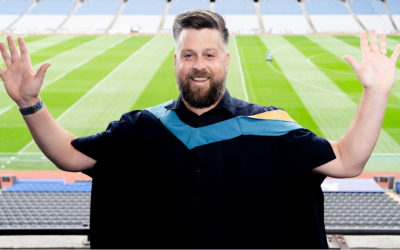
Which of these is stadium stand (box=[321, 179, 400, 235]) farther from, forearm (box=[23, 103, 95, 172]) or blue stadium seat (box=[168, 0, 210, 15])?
blue stadium seat (box=[168, 0, 210, 15])

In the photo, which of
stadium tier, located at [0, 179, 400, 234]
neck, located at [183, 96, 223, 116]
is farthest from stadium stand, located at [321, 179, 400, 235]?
neck, located at [183, 96, 223, 116]

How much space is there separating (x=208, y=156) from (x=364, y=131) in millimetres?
870

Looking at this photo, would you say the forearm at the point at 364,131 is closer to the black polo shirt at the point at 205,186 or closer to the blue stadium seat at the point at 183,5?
the black polo shirt at the point at 205,186

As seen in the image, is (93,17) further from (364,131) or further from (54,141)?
(364,131)

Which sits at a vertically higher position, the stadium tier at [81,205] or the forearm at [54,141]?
the forearm at [54,141]

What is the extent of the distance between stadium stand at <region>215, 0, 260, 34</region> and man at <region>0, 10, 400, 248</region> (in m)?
37.1

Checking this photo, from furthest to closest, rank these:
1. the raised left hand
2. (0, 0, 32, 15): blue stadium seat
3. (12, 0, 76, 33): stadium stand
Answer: (0, 0, 32, 15): blue stadium seat
(12, 0, 76, 33): stadium stand
the raised left hand

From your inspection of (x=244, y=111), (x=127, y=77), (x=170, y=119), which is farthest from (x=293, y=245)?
(x=127, y=77)

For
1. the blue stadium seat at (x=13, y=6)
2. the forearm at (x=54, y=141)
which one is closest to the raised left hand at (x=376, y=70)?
the forearm at (x=54, y=141)

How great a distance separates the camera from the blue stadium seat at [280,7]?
148 feet

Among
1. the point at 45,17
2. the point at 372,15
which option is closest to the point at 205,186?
the point at 45,17

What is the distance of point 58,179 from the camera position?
11586mm

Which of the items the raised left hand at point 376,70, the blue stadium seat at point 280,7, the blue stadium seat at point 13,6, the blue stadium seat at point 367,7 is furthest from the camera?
the blue stadium seat at point 13,6

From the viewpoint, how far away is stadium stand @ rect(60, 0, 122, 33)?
40875 millimetres
